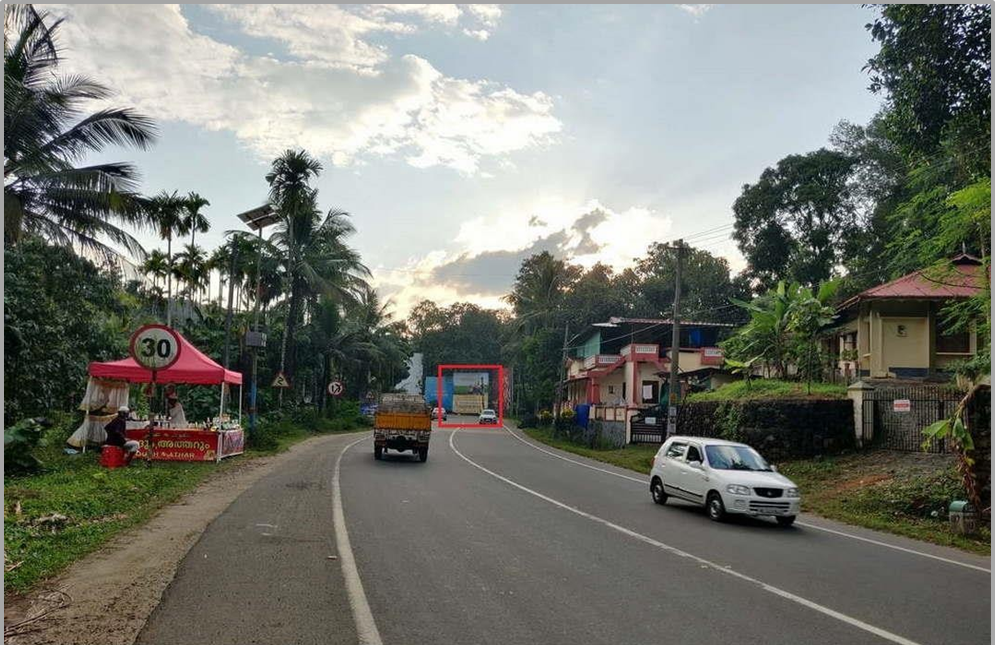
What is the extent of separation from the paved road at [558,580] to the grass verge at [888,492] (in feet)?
3.38

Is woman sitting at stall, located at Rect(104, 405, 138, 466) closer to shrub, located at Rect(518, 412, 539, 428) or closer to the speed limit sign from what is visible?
the speed limit sign

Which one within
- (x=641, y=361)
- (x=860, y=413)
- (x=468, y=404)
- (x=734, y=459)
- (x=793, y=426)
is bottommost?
(x=468, y=404)

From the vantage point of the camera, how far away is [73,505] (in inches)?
500

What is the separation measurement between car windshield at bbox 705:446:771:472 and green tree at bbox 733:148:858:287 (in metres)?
36.1

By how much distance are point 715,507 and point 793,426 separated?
1140 centimetres

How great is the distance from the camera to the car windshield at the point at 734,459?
14.6 meters

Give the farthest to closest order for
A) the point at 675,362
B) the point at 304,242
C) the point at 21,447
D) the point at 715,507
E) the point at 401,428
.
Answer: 1. the point at 304,242
2. the point at 675,362
3. the point at 401,428
4. the point at 21,447
5. the point at 715,507

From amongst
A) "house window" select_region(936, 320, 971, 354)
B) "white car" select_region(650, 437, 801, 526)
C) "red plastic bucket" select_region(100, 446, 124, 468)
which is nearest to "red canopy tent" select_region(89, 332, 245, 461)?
"red plastic bucket" select_region(100, 446, 124, 468)

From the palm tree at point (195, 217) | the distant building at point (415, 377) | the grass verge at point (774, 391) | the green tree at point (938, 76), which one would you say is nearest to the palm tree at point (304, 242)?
the palm tree at point (195, 217)

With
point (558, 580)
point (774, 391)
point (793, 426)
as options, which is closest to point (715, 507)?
point (558, 580)

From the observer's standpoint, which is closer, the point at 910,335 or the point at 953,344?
the point at 910,335

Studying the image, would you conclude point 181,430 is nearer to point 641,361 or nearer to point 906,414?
point 906,414

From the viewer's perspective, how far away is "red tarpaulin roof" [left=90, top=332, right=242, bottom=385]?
2242 cm

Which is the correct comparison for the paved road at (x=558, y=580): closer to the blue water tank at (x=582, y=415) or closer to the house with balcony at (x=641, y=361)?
the house with balcony at (x=641, y=361)
